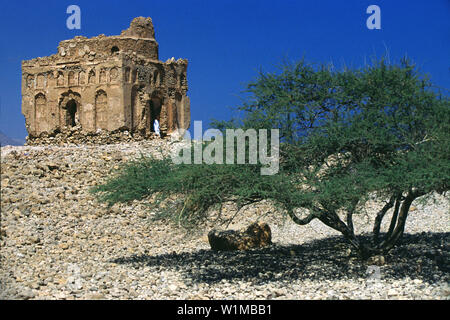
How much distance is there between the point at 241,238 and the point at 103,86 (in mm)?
18361

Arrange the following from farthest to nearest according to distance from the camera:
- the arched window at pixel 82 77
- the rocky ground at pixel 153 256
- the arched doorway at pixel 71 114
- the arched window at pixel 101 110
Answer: the arched doorway at pixel 71 114
the arched window at pixel 82 77
the arched window at pixel 101 110
the rocky ground at pixel 153 256

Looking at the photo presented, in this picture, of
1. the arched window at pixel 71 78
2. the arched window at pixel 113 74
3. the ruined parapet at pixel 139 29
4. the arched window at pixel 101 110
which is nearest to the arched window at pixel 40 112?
the arched window at pixel 71 78

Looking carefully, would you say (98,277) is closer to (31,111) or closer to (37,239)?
(37,239)

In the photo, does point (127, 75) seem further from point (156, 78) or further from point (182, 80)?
point (182, 80)

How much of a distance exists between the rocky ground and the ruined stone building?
8.96 m

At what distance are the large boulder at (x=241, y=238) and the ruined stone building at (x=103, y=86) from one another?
16492 mm

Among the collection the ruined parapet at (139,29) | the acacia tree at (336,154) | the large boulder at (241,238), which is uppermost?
the ruined parapet at (139,29)

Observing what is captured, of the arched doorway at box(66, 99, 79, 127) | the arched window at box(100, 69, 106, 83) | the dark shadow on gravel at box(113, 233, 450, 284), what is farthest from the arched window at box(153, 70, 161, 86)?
the dark shadow on gravel at box(113, 233, 450, 284)

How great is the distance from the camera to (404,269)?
1252 centimetres

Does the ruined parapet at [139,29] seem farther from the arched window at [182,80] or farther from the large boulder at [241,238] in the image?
the large boulder at [241,238]

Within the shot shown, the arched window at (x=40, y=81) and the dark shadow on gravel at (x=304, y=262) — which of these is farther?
the arched window at (x=40, y=81)

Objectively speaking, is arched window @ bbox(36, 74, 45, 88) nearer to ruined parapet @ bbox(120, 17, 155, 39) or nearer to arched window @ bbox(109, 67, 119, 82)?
arched window @ bbox(109, 67, 119, 82)

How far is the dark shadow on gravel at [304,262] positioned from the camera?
40.8 ft
